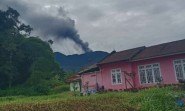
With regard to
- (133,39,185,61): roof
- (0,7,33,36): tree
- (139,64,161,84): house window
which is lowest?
(139,64,161,84): house window

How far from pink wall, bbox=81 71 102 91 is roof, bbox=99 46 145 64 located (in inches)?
77.1

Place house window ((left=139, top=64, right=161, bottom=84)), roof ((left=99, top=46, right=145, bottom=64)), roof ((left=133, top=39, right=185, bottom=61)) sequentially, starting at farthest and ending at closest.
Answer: roof ((left=99, top=46, right=145, bottom=64)) < house window ((left=139, top=64, right=161, bottom=84)) < roof ((left=133, top=39, right=185, bottom=61))

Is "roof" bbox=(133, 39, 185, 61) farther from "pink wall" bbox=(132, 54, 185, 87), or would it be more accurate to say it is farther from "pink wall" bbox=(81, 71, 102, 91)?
"pink wall" bbox=(81, 71, 102, 91)

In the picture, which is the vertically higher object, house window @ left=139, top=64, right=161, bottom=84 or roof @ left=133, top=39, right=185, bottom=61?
roof @ left=133, top=39, right=185, bottom=61

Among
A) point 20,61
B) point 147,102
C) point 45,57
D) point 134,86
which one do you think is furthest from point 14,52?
point 147,102

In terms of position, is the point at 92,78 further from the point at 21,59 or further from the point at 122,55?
the point at 21,59

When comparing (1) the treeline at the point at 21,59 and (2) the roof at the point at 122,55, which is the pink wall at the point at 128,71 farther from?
(1) the treeline at the point at 21,59

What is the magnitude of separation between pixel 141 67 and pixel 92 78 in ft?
21.2

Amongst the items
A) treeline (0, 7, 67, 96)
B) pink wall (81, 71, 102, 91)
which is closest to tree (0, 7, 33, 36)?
treeline (0, 7, 67, 96)

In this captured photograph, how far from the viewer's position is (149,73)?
72.7 feet

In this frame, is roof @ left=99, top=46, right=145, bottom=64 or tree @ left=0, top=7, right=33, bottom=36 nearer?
roof @ left=99, top=46, right=145, bottom=64

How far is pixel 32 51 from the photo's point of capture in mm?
40688

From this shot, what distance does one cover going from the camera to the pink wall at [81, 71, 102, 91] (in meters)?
26.7

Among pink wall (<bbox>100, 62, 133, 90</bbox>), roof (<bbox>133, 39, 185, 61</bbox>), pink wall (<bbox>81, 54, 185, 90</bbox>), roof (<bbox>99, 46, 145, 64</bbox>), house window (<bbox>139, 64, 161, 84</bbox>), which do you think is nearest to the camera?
roof (<bbox>133, 39, 185, 61</bbox>)
